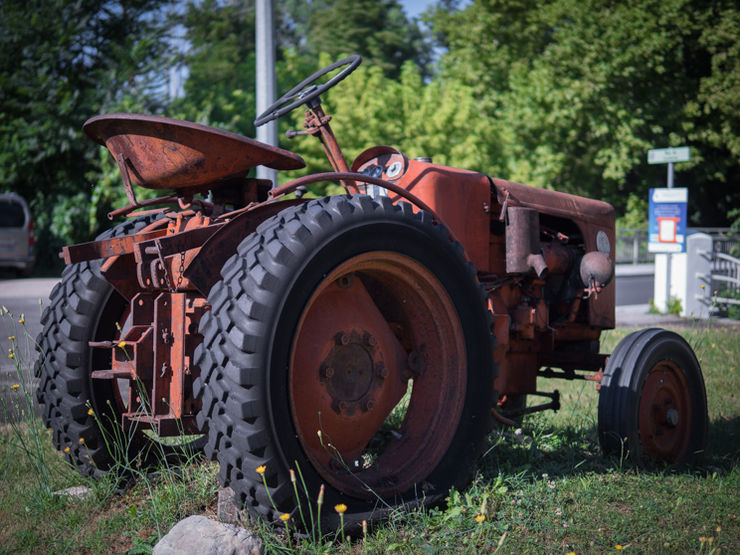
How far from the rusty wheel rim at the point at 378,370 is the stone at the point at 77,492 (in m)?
A: 1.26

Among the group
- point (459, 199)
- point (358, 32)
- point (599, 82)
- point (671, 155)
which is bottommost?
point (459, 199)

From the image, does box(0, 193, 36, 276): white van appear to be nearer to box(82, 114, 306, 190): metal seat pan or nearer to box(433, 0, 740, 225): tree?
box(433, 0, 740, 225): tree

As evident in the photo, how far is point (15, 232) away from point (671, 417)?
62.0 feet

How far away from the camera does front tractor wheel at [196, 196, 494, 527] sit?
2324mm

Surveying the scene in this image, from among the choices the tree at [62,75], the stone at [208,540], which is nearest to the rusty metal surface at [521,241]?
the stone at [208,540]

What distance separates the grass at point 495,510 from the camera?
2.70 meters

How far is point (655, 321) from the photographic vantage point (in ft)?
40.4

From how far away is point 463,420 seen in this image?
3.01 metres

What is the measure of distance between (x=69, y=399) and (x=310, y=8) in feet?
155

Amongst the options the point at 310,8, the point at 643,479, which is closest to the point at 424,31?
the point at 310,8

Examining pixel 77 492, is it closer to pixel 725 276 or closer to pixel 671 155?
pixel 671 155

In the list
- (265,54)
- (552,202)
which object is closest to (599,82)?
(265,54)

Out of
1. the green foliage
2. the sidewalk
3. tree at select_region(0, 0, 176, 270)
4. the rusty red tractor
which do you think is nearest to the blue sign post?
the sidewalk

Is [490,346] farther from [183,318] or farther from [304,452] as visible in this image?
[183,318]
